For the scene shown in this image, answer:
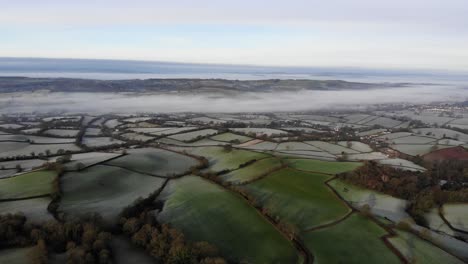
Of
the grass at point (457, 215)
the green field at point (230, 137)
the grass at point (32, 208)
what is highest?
the grass at point (32, 208)

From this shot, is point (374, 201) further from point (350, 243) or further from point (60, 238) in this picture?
point (60, 238)

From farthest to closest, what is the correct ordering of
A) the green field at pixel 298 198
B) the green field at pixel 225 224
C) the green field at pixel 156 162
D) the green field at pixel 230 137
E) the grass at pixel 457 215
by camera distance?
the green field at pixel 230 137, the green field at pixel 156 162, the grass at pixel 457 215, the green field at pixel 298 198, the green field at pixel 225 224

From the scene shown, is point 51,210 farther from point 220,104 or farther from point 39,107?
point 220,104

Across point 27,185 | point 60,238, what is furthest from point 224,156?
point 60,238

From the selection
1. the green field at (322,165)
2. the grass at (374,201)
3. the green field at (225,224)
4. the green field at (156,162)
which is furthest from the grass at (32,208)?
the green field at (322,165)

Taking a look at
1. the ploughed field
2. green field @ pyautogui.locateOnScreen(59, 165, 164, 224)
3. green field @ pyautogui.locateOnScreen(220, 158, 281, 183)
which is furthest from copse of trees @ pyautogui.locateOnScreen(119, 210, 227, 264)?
green field @ pyautogui.locateOnScreen(220, 158, 281, 183)

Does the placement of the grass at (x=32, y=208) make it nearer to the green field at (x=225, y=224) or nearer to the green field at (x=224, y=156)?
the green field at (x=225, y=224)

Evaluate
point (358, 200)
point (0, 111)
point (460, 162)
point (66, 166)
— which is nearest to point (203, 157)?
point (66, 166)
